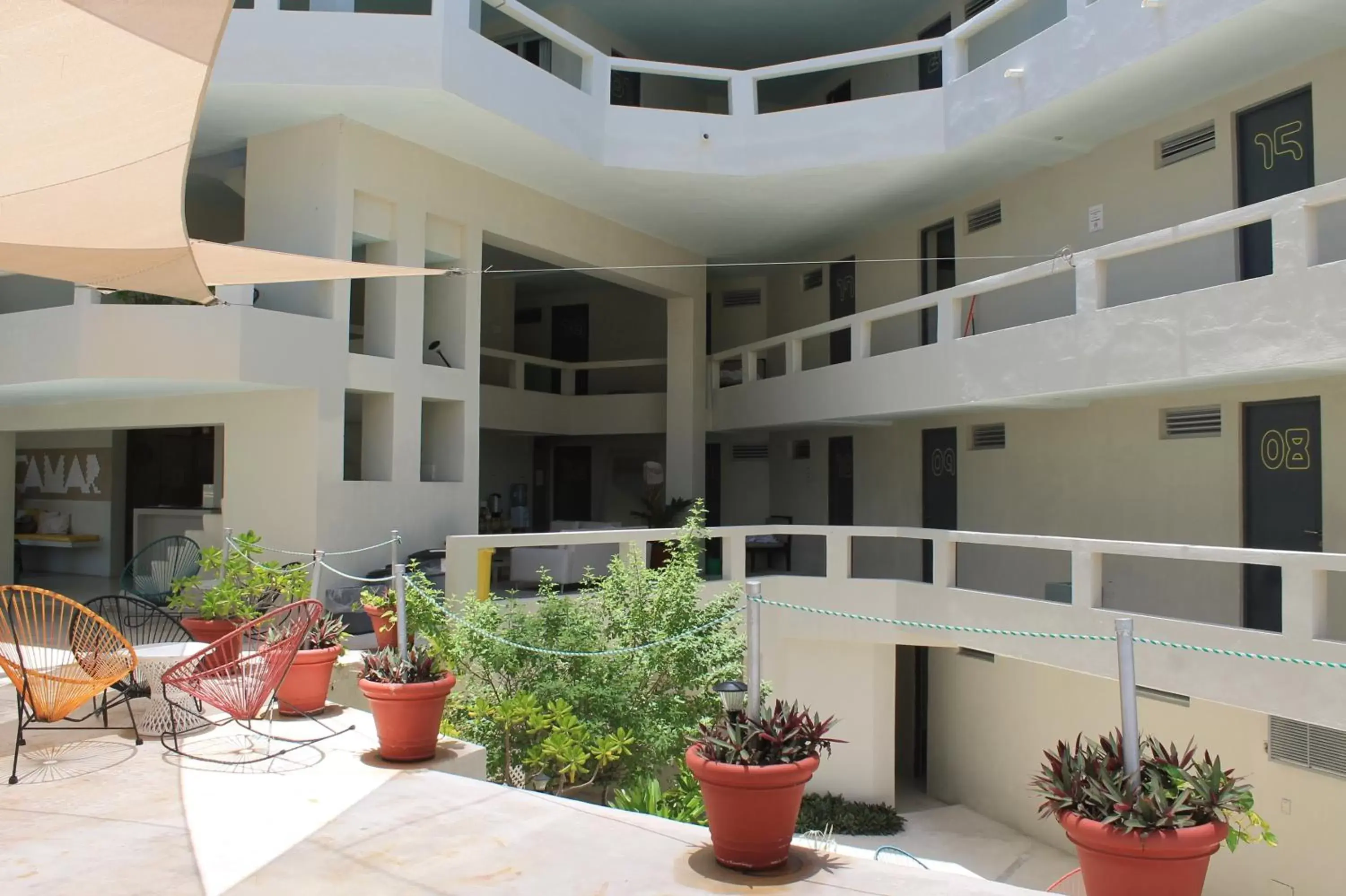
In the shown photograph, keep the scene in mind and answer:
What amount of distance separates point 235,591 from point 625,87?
1249cm

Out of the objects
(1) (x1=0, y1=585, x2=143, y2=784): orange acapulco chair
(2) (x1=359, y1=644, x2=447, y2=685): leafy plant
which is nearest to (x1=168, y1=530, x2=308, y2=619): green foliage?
(1) (x1=0, y1=585, x2=143, y2=784): orange acapulco chair

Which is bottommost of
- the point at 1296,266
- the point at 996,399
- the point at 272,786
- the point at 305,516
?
the point at 272,786

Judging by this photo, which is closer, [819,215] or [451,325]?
[451,325]

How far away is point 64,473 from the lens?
755 inches

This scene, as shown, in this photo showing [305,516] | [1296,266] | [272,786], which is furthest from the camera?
[305,516]

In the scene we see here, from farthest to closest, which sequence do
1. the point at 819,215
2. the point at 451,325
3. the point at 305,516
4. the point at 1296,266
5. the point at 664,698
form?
1. the point at 819,215
2. the point at 451,325
3. the point at 305,516
4. the point at 1296,266
5. the point at 664,698

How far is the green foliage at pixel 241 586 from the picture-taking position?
927cm

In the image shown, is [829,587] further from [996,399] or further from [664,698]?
[664,698]

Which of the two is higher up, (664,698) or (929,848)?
(664,698)

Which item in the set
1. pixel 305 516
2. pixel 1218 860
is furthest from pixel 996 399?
pixel 305 516

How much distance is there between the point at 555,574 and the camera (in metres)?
12.8

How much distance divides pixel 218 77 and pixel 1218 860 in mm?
13552

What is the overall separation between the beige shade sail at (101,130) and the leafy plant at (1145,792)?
14.8 feet

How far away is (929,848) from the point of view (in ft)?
42.7
